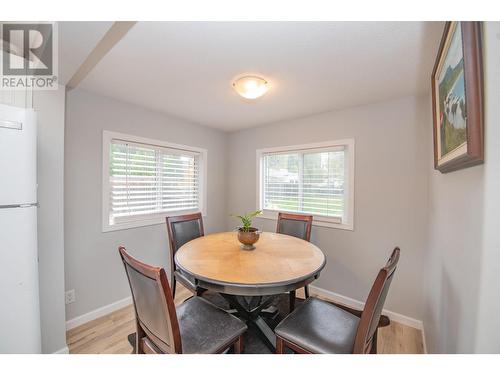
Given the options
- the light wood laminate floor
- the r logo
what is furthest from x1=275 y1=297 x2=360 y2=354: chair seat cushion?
the r logo

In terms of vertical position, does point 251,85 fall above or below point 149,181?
above

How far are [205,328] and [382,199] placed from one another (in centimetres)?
209

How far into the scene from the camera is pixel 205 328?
1.22m

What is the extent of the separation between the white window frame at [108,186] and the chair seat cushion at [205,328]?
139 cm

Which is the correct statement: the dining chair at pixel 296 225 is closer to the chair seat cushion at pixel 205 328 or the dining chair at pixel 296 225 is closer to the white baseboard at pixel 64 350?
the chair seat cushion at pixel 205 328

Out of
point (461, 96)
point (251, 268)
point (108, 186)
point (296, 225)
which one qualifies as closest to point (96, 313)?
point (108, 186)

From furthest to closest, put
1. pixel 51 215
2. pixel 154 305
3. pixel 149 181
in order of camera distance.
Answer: pixel 149 181
pixel 51 215
pixel 154 305

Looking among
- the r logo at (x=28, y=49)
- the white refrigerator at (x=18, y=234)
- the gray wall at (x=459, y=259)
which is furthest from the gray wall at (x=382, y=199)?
the white refrigerator at (x=18, y=234)

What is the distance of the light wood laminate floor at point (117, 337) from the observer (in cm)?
170

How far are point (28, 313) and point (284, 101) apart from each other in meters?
2.58

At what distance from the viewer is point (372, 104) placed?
88.7 inches

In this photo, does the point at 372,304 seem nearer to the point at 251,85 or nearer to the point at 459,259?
the point at 459,259

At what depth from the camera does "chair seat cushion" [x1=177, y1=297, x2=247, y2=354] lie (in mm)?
1114
